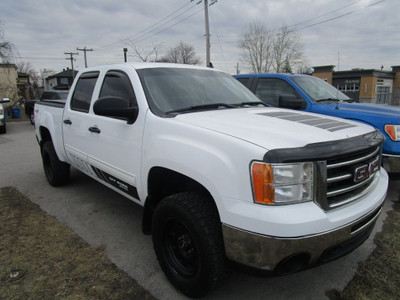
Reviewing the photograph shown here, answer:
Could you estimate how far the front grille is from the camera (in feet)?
6.39

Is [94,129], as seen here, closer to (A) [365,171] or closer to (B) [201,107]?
(B) [201,107]

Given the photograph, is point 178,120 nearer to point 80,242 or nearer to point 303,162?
point 303,162

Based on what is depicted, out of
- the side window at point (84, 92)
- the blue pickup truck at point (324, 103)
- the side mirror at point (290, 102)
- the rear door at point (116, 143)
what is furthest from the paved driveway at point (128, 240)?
the side mirror at point (290, 102)

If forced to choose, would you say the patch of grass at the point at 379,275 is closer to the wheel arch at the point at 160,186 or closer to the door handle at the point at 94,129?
the wheel arch at the point at 160,186

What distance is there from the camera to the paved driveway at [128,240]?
2.55 m

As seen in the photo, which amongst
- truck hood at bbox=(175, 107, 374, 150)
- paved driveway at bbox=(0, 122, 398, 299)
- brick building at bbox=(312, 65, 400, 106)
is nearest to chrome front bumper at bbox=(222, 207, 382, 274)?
truck hood at bbox=(175, 107, 374, 150)

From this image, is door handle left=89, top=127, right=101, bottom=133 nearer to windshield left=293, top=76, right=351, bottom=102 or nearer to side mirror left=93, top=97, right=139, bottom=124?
side mirror left=93, top=97, right=139, bottom=124

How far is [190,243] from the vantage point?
2.30 m

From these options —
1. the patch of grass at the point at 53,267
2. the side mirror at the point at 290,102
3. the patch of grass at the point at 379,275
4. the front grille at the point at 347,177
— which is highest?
the side mirror at the point at 290,102

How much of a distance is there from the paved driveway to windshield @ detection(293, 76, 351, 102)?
6.16ft

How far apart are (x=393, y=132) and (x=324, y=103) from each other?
4.56 feet

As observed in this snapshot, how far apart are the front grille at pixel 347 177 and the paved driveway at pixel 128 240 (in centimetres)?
93

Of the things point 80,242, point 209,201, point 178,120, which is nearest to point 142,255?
point 80,242

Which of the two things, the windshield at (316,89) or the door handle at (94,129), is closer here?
the door handle at (94,129)
